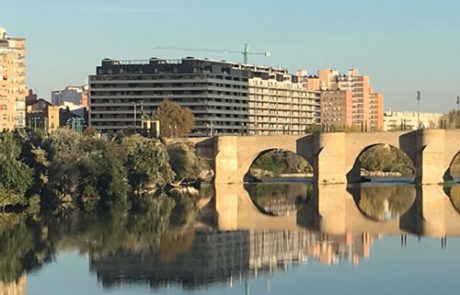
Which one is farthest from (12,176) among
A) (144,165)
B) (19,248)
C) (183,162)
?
(183,162)

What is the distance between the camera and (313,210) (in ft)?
184

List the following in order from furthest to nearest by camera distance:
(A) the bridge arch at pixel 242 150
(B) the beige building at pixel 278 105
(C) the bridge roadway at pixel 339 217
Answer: (B) the beige building at pixel 278 105, (A) the bridge arch at pixel 242 150, (C) the bridge roadway at pixel 339 217

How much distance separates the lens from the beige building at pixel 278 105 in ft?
456

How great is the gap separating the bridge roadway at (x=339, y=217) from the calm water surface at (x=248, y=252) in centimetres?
6

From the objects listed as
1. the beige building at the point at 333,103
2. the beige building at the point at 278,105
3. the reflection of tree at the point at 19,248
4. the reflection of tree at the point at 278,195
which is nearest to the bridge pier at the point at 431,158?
the reflection of tree at the point at 278,195

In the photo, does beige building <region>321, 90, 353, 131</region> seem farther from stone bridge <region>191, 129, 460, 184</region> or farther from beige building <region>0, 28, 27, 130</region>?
stone bridge <region>191, 129, 460, 184</region>

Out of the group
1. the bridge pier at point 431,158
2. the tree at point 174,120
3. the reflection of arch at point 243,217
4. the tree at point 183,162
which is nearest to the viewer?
the reflection of arch at point 243,217

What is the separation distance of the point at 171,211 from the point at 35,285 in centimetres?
2296

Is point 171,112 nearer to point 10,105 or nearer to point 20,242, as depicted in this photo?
point 10,105

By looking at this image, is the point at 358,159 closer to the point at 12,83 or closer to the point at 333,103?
the point at 12,83

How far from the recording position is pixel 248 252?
3900cm

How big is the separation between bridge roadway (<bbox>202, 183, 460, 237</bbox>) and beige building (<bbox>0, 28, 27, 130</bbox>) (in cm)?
4214

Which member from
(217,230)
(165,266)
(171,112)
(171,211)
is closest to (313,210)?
(171,211)

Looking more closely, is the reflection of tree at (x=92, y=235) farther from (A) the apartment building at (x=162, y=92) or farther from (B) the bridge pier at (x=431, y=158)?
(A) the apartment building at (x=162, y=92)
